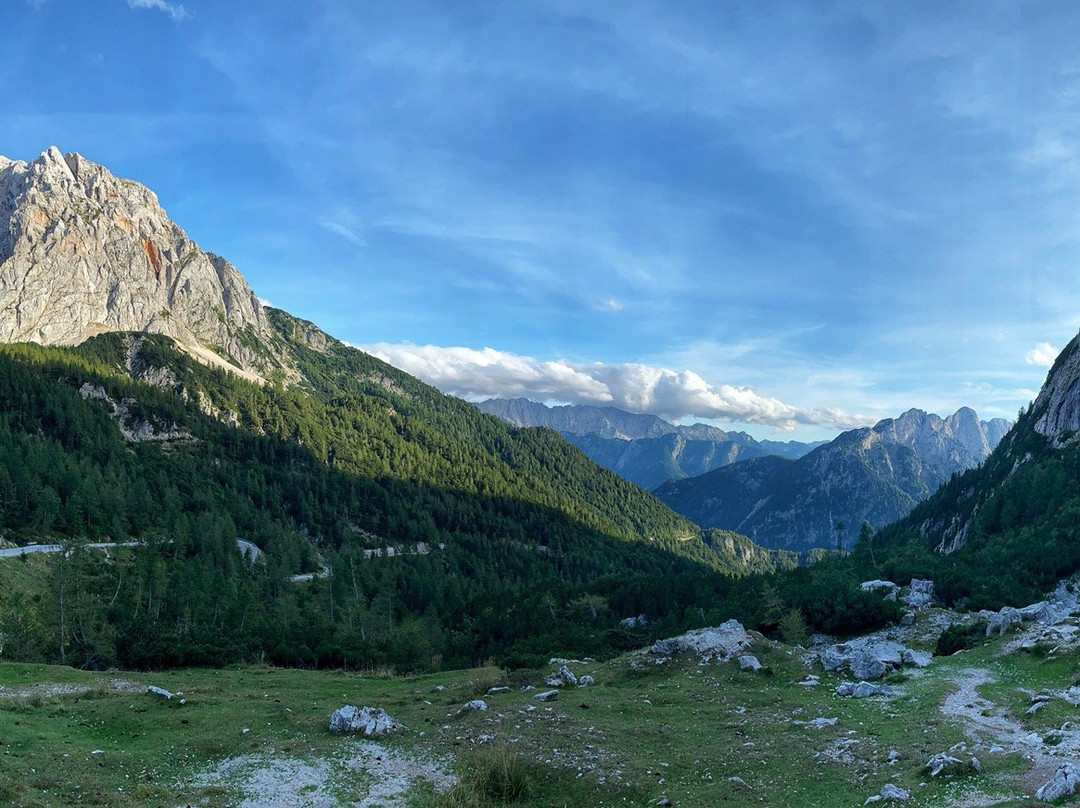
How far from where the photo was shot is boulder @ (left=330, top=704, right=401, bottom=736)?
32.1 m

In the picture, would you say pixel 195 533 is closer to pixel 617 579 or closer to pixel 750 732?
pixel 617 579

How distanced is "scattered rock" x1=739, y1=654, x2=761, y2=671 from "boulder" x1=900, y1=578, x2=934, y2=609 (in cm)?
4650

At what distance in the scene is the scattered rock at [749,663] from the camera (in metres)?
46.3

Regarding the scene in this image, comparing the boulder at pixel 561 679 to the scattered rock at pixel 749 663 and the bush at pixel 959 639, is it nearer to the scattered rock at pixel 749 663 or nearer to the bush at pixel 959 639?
the scattered rock at pixel 749 663

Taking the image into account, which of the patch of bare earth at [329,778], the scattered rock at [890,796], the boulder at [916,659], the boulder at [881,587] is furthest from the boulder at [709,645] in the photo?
the boulder at [881,587]

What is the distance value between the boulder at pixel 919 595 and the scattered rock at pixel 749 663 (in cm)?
4650

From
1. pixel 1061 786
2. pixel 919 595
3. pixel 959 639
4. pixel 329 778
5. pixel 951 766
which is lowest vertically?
pixel 919 595

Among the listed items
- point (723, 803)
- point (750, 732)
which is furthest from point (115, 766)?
point (750, 732)

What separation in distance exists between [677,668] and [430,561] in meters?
146

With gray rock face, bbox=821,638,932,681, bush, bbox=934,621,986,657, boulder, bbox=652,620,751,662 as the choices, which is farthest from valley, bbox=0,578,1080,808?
bush, bbox=934,621,986,657

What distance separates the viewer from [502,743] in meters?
29.1

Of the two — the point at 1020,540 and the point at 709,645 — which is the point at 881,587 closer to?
the point at 709,645

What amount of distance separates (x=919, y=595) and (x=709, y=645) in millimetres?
52853

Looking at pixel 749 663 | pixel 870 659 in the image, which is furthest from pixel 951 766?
pixel 870 659
